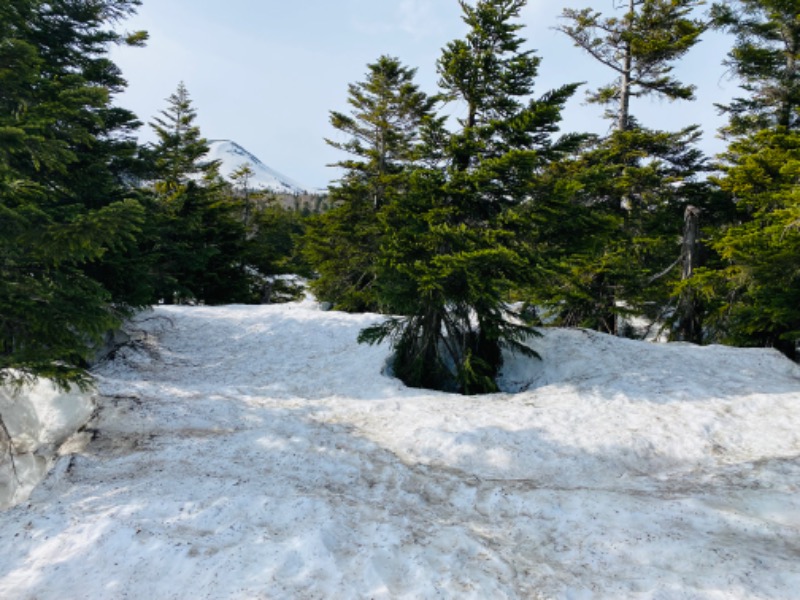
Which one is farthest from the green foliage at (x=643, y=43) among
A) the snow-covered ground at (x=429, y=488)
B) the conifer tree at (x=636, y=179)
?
the snow-covered ground at (x=429, y=488)

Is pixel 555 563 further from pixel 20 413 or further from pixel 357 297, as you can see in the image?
pixel 357 297

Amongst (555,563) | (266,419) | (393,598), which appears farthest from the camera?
(266,419)

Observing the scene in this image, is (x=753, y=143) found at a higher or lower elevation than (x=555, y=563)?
higher

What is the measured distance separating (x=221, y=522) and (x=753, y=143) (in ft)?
59.3

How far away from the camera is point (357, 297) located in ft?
66.2

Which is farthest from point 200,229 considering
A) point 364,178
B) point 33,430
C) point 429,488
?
point 429,488

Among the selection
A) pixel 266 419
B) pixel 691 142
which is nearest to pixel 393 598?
pixel 266 419

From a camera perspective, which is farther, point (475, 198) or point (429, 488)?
point (475, 198)

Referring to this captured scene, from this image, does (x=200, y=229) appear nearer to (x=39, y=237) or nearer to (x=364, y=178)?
(x=364, y=178)

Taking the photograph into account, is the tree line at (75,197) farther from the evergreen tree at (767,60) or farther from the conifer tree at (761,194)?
the evergreen tree at (767,60)

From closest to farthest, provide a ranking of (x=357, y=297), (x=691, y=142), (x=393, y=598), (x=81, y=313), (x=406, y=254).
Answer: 1. (x=393, y=598)
2. (x=81, y=313)
3. (x=406, y=254)
4. (x=691, y=142)
5. (x=357, y=297)

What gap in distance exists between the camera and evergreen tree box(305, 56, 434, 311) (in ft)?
67.2

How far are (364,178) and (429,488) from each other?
17673mm

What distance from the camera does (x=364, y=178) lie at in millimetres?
21312
